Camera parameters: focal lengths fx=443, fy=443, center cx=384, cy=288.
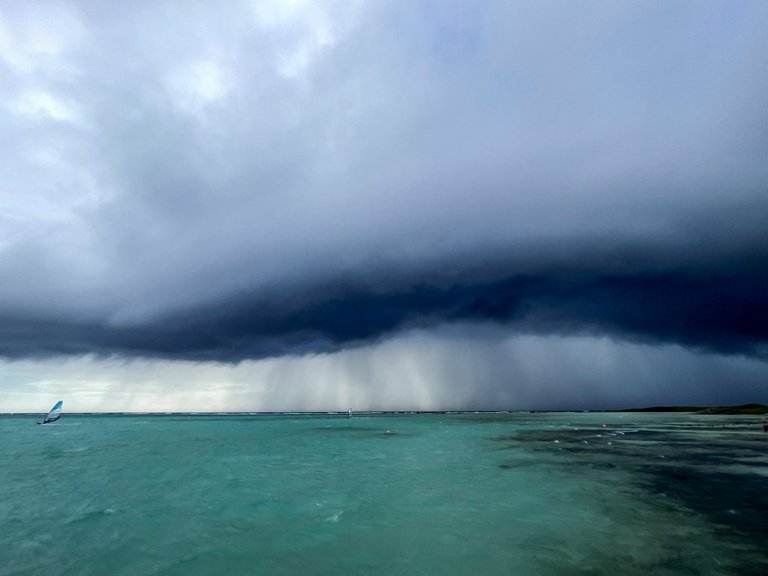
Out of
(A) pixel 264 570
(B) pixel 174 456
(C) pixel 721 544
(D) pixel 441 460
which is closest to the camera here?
(A) pixel 264 570

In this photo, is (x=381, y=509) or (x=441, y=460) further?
(x=441, y=460)

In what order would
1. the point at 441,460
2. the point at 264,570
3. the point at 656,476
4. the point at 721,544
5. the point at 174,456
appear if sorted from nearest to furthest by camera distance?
the point at 264,570 → the point at 721,544 → the point at 656,476 → the point at 441,460 → the point at 174,456

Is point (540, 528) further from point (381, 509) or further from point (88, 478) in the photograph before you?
point (88, 478)

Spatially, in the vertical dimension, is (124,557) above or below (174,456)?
below

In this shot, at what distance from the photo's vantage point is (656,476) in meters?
37.5

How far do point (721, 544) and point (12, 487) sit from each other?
52.8 meters

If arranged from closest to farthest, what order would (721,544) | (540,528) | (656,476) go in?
(721,544) → (540,528) → (656,476)

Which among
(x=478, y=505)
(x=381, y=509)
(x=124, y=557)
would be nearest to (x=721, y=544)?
(x=478, y=505)

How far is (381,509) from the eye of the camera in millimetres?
29000

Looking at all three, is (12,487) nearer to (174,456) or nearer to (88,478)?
(88,478)

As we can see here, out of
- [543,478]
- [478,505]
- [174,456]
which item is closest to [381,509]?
[478,505]

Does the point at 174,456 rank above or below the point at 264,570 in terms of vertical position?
above

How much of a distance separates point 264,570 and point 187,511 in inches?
574

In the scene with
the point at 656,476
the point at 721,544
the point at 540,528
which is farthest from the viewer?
the point at 656,476
